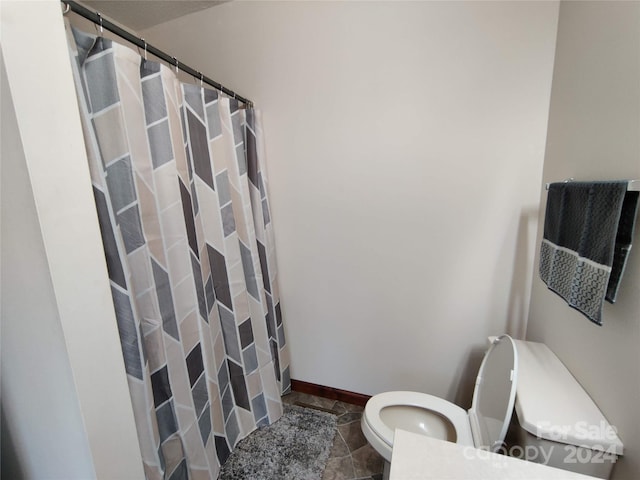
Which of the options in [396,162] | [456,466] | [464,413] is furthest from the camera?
[396,162]

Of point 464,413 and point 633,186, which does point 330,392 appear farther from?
point 633,186

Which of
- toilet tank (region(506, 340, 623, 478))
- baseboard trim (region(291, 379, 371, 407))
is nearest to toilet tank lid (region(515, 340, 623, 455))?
toilet tank (region(506, 340, 623, 478))

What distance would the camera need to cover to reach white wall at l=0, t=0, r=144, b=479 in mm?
599

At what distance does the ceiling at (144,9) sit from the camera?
155 cm

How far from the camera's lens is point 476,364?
1554 millimetres

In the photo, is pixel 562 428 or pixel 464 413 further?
pixel 464 413

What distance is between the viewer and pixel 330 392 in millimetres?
1904

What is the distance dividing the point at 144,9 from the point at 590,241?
8.26 feet

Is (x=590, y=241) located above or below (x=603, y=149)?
below

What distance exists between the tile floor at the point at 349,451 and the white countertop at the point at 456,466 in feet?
3.46

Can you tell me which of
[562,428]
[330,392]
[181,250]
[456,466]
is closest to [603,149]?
[562,428]

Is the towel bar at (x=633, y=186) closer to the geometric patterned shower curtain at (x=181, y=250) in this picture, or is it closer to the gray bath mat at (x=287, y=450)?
the geometric patterned shower curtain at (x=181, y=250)

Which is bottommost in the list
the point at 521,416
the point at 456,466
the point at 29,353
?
the point at 521,416

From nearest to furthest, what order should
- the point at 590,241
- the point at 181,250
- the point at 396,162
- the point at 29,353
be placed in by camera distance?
the point at 29,353 → the point at 590,241 → the point at 181,250 → the point at 396,162
